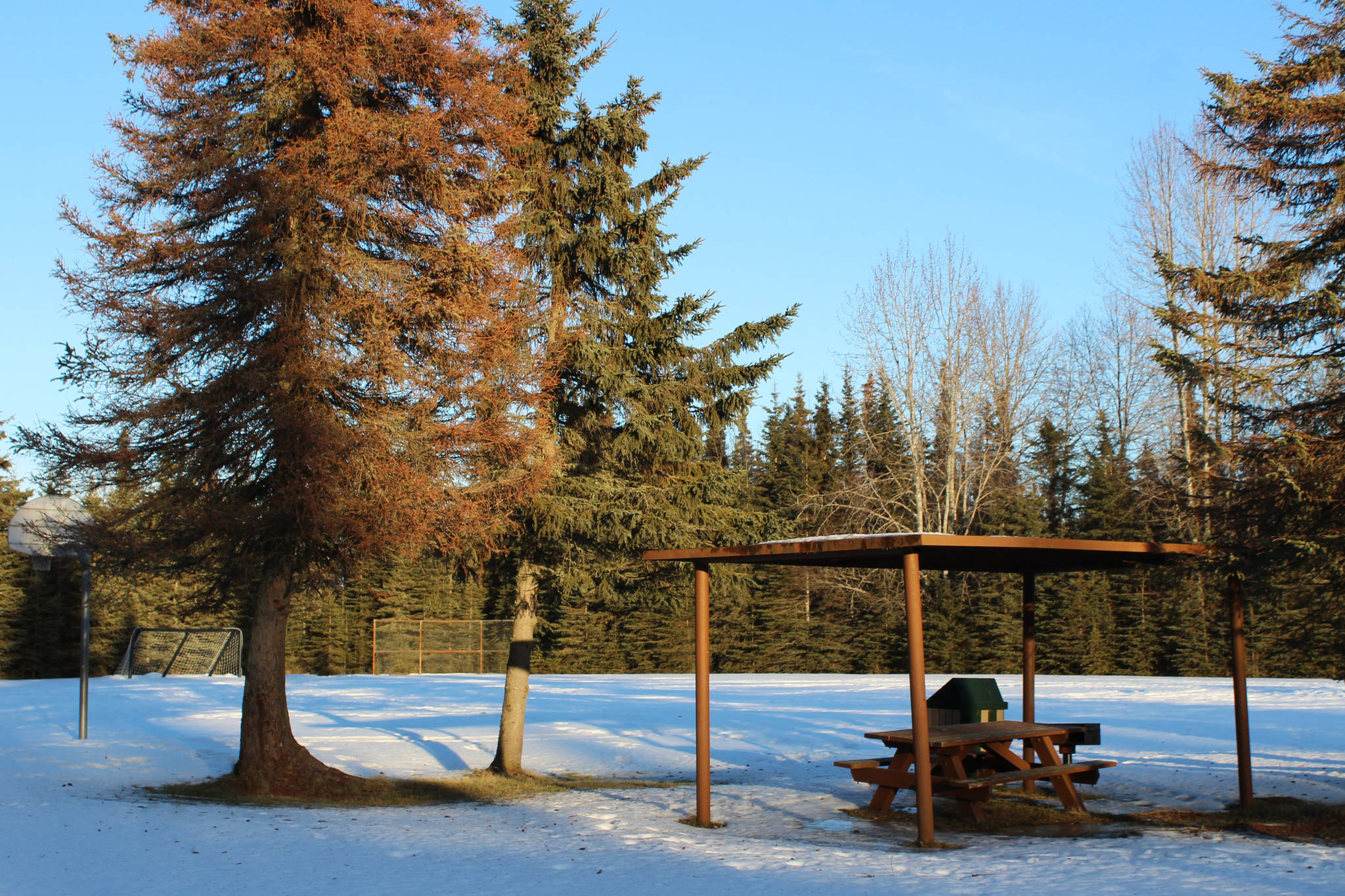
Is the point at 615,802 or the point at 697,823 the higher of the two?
the point at 697,823

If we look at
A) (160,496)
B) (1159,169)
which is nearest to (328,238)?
(160,496)

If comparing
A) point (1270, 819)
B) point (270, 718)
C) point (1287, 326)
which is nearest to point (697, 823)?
point (270, 718)

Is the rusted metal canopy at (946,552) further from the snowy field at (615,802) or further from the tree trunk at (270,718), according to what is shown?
the tree trunk at (270,718)

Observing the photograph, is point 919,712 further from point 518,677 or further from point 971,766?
point 518,677

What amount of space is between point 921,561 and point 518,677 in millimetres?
5680

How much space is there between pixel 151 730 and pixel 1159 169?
30.0 m

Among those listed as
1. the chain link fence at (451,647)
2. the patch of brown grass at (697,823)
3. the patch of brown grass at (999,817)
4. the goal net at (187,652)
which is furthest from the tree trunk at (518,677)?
the chain link fence at (451,647)

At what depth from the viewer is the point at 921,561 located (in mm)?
11953

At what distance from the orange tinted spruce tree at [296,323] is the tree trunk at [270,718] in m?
0.03

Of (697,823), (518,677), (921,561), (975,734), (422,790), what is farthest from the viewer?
(518,677)

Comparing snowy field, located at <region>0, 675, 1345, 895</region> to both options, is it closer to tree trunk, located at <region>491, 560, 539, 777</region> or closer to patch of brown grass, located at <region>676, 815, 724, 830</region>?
patch of brown grass, located at <region>676, 815, 724, 830</region>

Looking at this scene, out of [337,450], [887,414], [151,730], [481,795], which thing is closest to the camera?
[337,450]

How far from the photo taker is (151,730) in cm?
1572

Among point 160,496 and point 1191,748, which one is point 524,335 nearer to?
point 160,496
